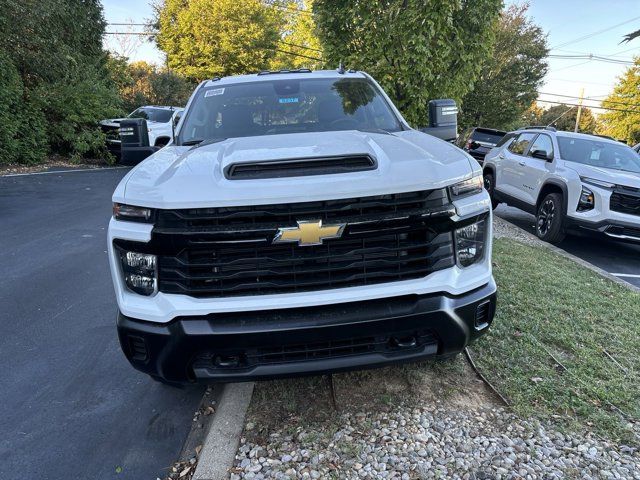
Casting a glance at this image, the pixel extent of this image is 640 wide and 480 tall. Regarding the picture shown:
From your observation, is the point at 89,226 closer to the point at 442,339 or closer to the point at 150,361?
the point at 150,361

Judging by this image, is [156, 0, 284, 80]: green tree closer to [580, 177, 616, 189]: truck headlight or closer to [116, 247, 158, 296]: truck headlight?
[580, 177, 616, 189]: truck headlight

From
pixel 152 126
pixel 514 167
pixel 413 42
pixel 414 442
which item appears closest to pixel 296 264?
pixel 414 442

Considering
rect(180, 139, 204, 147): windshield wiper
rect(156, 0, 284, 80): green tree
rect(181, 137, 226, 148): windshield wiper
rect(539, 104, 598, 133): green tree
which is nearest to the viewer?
rect(181, 137, 226, 148): windshield wiper

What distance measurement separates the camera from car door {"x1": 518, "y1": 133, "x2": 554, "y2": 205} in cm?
762

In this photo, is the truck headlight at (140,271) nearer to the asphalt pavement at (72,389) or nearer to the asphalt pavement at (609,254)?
the asphalt pavement at (72,389)

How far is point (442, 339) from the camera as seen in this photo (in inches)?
93.8

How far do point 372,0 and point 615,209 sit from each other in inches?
179

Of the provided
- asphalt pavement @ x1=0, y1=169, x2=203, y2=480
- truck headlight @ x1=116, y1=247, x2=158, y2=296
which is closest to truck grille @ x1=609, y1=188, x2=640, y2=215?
asphalt pavement @ x1=0, y1=169, x2=203, y2=480

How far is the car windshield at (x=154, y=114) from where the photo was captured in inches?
571

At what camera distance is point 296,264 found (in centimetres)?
229

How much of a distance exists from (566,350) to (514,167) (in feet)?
19.7

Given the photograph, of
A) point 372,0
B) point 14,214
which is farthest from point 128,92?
point 372,0

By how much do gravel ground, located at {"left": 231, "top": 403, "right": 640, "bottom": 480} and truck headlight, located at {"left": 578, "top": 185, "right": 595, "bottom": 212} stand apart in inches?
198

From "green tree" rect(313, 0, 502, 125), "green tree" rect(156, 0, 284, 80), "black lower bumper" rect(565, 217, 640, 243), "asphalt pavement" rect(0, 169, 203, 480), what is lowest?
"asphalt pavement" rect(0, 169, 203, 480)
